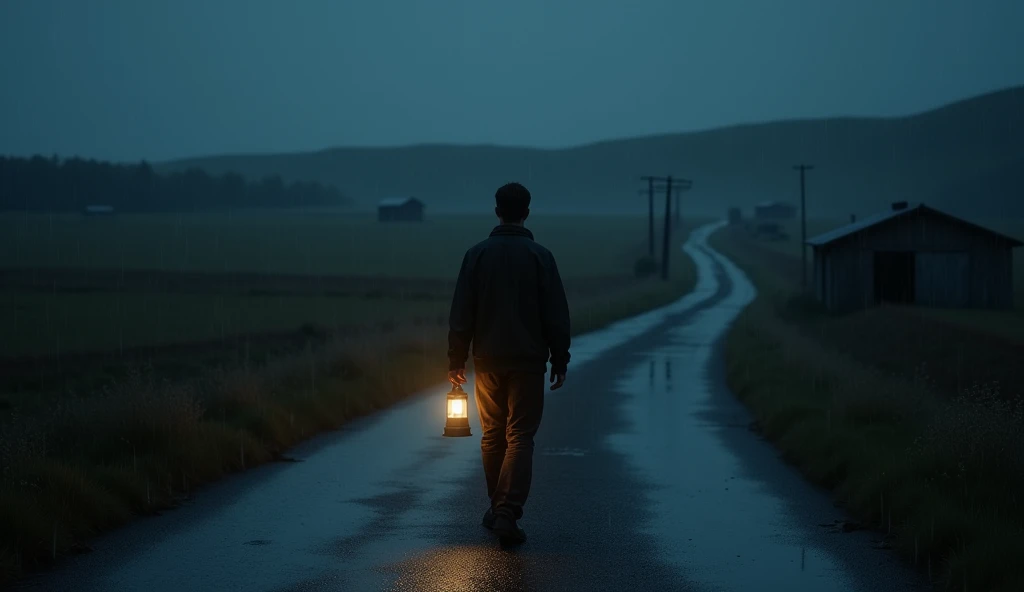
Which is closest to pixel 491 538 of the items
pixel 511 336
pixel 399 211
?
pixel 511 336

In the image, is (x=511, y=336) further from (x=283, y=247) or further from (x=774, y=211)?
(x=774, y=211)

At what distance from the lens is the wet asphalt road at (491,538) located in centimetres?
704

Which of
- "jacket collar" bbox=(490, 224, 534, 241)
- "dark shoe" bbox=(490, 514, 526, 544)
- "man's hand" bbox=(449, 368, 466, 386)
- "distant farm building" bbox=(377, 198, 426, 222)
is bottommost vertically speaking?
"dark shoe" bbox=(490, 514, 526, 544)

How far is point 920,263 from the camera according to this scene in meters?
43.8

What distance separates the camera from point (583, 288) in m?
64.9

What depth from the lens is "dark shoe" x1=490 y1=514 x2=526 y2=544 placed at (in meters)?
7.75

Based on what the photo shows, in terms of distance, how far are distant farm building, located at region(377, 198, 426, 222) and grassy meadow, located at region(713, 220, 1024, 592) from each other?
141m

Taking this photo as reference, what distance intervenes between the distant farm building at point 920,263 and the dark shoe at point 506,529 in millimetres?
38095

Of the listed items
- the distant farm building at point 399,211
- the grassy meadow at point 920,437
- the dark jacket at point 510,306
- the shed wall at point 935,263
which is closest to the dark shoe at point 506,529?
the dark jacket at point 510,306

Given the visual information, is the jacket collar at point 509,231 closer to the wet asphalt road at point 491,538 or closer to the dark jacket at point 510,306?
the dark jacket at point 510,306

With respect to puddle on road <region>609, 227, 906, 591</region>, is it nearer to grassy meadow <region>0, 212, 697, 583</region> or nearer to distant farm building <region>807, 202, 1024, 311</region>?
grassy meadow <region>0, 212, 697, 583</region>

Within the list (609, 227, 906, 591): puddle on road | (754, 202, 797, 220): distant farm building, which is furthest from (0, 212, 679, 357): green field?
(754, 202, 797, 220): distant farm building

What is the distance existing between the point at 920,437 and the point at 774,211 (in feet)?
609

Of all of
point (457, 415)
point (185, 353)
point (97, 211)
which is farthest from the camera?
point (97, 211)
